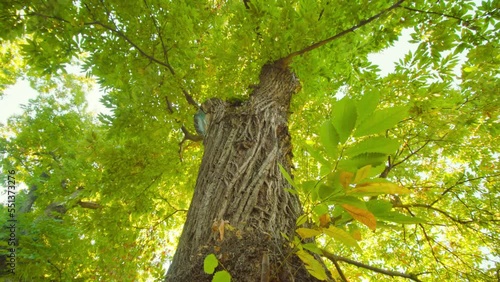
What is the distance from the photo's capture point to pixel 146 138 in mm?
3248

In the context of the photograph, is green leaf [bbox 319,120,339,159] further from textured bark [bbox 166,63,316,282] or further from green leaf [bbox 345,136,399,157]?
textured bark [bbox 166,63,316,282]

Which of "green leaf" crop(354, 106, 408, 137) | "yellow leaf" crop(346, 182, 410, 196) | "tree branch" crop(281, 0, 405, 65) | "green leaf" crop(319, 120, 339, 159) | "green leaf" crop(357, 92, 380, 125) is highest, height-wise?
"tree branch" crop(281, 0, 405, 65)

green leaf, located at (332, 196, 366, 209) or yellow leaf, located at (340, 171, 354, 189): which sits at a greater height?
yellow leaf, located at (340, 171, 354, 189)

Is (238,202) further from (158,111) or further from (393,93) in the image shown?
(393,93)

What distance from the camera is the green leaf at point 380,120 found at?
0.53 meters

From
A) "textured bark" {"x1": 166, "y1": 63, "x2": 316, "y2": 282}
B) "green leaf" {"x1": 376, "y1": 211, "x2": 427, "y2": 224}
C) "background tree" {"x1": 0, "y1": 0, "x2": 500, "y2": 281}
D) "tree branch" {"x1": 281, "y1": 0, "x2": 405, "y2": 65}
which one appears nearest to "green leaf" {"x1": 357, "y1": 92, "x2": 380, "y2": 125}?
"background tree" {"x1": 0, "y1": 0, "x2": 500, "y2": 281}

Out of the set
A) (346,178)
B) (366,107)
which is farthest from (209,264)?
(366,107)

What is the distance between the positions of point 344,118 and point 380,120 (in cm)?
8

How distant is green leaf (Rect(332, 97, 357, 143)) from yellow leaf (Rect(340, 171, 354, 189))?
0.07 meters

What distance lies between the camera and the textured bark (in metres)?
1.04

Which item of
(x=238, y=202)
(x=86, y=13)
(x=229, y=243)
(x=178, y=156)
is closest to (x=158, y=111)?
(x=178, y=156)

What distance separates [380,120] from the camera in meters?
0.54

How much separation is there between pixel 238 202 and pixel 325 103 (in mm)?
3012

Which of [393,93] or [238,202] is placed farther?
[393,93]
